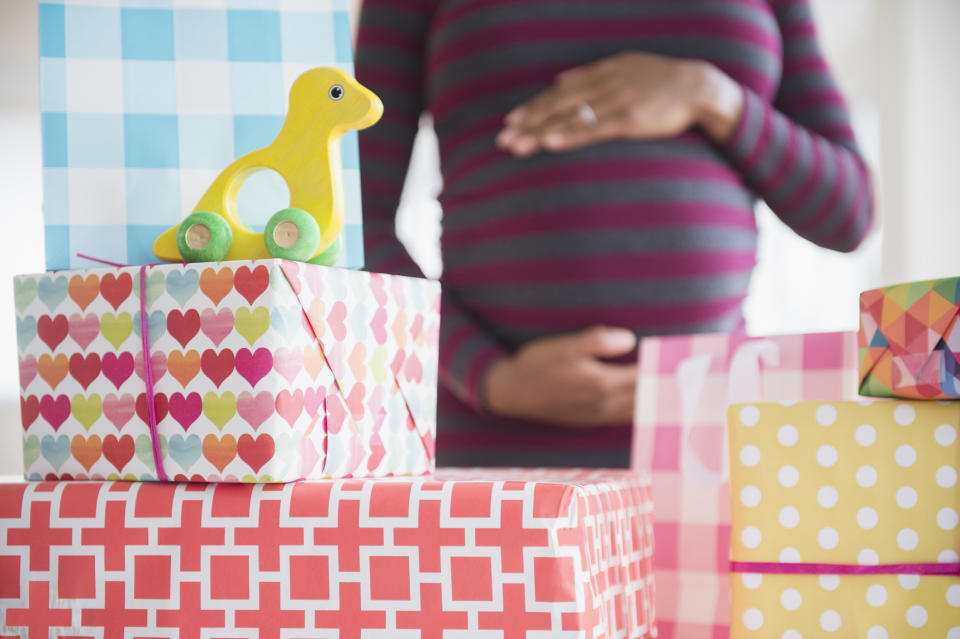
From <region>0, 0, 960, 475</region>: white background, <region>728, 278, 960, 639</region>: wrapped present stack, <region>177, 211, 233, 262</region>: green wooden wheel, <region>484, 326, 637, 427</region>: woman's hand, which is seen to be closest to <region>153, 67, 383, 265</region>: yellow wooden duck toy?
<region>177, 211, 233, 262</region>: green wooden wheel

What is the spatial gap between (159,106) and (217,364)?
0.70ft

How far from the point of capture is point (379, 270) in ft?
3.48

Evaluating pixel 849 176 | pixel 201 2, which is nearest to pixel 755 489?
pixel 201 2

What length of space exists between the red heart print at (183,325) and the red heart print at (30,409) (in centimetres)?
11

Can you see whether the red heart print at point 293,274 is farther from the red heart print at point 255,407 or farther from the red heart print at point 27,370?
the red heart print at point 27,370

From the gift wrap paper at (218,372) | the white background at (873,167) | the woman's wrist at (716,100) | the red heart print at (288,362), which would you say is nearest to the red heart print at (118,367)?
the gift wrap paper at (218,372)

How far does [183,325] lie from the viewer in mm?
506

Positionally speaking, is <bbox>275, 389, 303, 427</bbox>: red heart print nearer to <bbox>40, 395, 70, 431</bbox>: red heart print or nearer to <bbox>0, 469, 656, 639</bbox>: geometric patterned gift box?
<bbox>0, 469, 656, 639</bbox>: geometric patterned gift box

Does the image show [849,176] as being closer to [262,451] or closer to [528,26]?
[528,26]

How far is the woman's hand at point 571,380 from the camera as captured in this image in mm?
934

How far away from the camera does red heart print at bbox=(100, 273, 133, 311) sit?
52 centimetres

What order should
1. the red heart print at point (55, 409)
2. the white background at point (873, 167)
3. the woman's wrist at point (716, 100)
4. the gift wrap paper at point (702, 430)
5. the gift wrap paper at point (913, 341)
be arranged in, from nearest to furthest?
1. the gift wrap paper at point (913, 341)
2. the red heart print at point (55, 409)
3. the gift wrap paper at point (702, 430)
4. the woman's wrist at point (716, 100)
5. the white background at point (873, 167)

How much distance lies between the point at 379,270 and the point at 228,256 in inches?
20.9

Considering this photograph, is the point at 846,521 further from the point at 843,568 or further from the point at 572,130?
the point at 572,130
